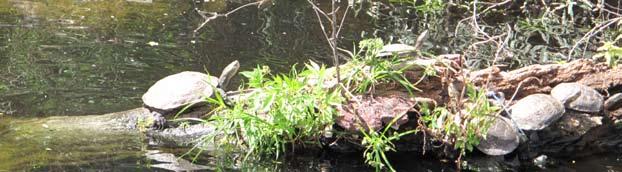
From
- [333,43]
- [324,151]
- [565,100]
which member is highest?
[333,43]

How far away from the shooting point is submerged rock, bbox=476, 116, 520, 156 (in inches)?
191

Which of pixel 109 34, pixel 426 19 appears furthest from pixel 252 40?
pixel 426 19

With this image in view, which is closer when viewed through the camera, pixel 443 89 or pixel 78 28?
pixel 443 89

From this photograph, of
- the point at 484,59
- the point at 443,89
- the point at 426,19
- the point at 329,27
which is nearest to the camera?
the point at 443,89

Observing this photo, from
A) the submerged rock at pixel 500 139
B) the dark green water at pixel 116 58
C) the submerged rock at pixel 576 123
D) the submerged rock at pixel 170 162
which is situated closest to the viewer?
the submerged rock at pixel 170 162

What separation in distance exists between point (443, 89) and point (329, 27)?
13.6ft

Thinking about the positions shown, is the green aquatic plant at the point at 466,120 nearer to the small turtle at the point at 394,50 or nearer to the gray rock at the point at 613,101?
the small turtle at the point at 394,50

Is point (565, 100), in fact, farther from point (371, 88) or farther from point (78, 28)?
point (78, 28)

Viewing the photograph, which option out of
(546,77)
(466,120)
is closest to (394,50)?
(466,120)

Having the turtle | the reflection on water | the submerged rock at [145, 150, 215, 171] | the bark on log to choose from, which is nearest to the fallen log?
the bark on log

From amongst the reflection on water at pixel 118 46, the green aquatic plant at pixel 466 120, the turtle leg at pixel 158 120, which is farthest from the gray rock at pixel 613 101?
the turtle leg at pixel 158 120

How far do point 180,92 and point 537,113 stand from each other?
7.52 ft

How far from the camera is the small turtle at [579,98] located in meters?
5.04

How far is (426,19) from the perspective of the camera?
9.81 m
